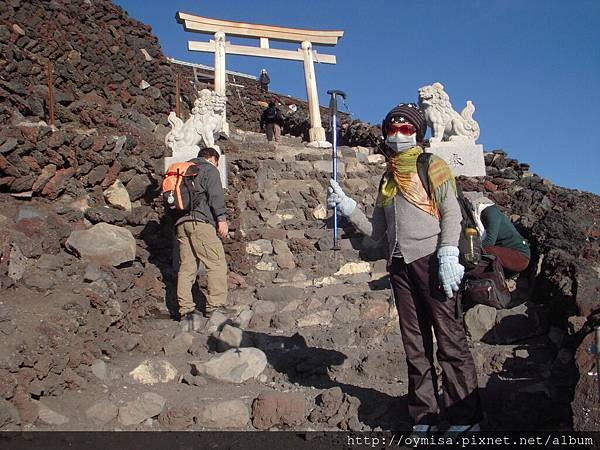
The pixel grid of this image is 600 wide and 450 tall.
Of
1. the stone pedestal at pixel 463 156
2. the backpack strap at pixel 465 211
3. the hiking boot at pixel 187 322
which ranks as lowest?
the hiking boot at pixel 187 322

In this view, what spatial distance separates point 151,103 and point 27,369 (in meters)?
11.5

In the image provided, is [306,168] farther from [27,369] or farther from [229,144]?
[27,369]

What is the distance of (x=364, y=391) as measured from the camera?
4008 millimetres

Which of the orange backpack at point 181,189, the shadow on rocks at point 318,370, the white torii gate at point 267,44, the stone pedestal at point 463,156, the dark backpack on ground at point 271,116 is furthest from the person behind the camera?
the dark backpack on ground at point 271,116

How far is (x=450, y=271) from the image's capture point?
9.90 feet

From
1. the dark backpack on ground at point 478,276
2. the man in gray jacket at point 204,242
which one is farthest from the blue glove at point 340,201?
the man in gray jacket at point 204,242

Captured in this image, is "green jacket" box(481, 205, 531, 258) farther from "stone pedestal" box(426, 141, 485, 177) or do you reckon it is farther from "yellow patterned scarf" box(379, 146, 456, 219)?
"stone pedestal" box(426, 141, 485, 177)

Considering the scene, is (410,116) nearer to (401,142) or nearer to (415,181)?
(401,142)

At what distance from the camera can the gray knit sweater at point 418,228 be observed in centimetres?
312

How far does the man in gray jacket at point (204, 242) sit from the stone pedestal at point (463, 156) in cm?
454

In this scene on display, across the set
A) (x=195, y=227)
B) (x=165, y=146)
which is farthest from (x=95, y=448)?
(x=165, y=146)

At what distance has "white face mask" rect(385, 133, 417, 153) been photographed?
3396 millimetres

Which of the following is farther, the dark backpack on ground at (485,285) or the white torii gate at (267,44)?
the white torii gate at (267,44)

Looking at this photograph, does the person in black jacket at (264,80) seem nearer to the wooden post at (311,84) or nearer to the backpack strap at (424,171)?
the wooden post at (311,84)
